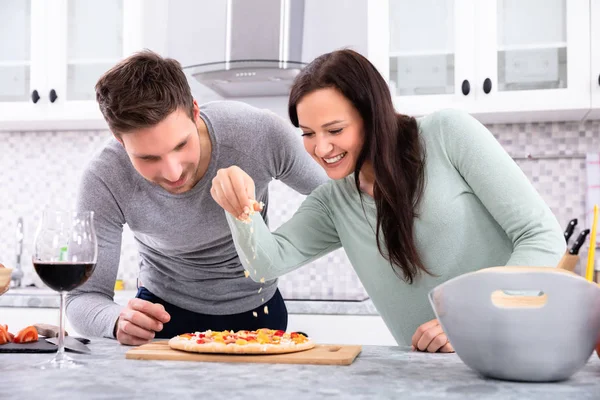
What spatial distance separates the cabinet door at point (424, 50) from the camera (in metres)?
2.90

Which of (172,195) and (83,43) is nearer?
(172,195)

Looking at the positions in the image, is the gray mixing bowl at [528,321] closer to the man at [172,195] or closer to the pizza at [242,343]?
the pizza at [242,343]

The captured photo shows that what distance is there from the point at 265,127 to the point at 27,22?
2063 millimetres

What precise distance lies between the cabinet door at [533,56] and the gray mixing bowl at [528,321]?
2.08 metres

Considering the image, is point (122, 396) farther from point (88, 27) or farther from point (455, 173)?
point (88, 27)

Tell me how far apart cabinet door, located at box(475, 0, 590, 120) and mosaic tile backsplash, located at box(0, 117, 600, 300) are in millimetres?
290

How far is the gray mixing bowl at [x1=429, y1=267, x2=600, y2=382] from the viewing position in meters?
0.87

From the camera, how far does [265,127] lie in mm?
1816

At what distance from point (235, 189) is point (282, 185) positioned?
204 centimetres

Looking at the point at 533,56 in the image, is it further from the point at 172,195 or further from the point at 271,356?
the point at 271,356

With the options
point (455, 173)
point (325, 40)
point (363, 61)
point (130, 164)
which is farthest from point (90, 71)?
point (455, 173)

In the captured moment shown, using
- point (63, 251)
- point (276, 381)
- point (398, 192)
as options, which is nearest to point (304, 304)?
point (398, 192)

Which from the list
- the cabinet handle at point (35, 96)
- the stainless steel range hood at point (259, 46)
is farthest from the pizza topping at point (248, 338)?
the cabinet handle at point (35, 96)

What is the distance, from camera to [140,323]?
1372 millimetres
